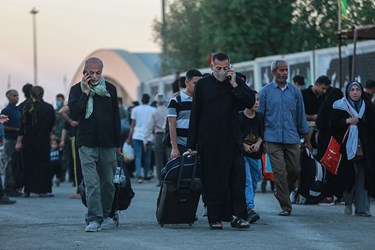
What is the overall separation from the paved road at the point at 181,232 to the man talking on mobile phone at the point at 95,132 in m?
0.38

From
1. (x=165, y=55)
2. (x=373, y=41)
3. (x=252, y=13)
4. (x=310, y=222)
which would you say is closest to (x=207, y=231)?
(x=310, y=222)

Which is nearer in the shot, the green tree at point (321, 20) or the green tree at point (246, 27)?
the green tree at point (321, 20)

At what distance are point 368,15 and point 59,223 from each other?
308 inches

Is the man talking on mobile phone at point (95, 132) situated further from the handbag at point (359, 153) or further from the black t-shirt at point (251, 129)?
the handbag at point (359, 153)

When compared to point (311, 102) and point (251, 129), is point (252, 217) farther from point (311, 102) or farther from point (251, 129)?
point (311, 102)

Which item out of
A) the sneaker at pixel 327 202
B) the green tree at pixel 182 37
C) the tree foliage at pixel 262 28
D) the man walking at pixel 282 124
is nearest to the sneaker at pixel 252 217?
the man walking at pixel 282 124

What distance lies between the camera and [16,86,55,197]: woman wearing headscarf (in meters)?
18.8

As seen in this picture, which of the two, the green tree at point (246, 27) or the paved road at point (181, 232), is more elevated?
the green tree at point (246, 27)

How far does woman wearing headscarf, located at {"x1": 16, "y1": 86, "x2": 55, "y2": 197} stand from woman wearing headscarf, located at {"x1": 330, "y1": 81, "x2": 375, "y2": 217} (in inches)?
236

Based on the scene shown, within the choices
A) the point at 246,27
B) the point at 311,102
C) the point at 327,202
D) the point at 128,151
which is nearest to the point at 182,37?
the point at 246,27

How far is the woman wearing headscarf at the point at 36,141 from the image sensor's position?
741 inches

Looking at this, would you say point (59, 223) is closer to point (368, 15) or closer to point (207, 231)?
point (207, 231)

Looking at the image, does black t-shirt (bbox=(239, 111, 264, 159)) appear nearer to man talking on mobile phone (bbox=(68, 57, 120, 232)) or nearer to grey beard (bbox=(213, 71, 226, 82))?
grey beard (bbox=(213, 71, 226, 82))

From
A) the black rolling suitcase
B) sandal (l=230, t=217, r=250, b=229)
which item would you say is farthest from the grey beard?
sandal (l=230, t=217, r=250, b=229)
